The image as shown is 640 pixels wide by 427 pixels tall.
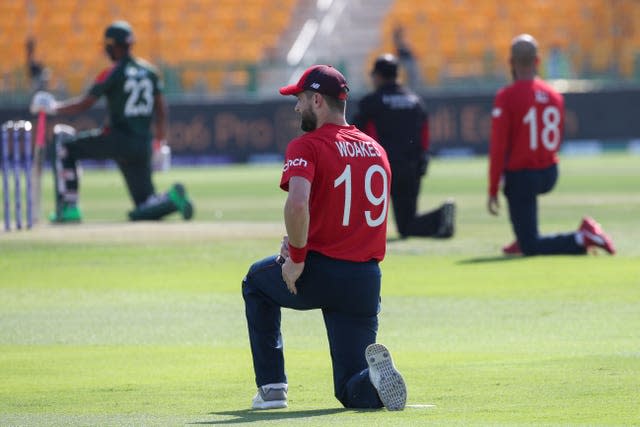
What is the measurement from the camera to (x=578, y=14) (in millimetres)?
39594

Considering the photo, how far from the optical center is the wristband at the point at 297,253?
23.8 ft

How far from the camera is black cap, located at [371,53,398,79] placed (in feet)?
54.0

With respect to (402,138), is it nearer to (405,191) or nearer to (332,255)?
(405,191)

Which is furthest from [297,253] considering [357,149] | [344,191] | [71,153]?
[71,153]

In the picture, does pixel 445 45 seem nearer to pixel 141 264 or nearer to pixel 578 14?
pixel 578 14

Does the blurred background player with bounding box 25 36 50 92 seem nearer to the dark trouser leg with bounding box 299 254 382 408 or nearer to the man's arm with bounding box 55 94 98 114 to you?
the man's arm with bounding box 55 94 98 114

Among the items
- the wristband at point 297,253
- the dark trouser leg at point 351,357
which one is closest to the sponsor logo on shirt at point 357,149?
the wristband at point 297,253

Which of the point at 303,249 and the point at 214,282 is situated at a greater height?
the point at 303,249

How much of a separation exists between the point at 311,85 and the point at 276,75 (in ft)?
92.0

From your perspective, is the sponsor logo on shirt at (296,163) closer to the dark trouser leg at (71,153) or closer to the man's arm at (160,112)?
the dark trouser leg at (71,153)

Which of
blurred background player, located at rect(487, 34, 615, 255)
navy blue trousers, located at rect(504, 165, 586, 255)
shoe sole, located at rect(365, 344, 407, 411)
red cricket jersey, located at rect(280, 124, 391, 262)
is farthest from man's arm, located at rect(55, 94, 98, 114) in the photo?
shoe sole, located at rect(365, 344, 407, 411)

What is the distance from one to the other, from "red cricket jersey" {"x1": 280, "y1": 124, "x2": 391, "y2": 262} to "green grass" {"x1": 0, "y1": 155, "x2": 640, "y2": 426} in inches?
32.4

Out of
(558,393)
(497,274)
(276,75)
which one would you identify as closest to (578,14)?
(276,75)

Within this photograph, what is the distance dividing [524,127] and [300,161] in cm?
774
